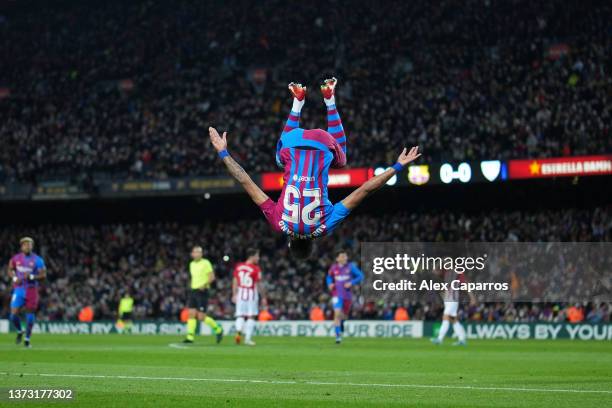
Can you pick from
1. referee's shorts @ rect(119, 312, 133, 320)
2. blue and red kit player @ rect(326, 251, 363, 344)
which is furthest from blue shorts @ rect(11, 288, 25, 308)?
referee's shorts @ rect(119, 312, 133, 320)

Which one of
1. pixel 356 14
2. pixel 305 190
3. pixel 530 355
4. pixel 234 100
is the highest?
pixel 356 14

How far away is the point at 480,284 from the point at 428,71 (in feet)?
38.5

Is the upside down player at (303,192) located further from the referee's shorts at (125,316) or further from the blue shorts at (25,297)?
the referee's shorts at (125,316)

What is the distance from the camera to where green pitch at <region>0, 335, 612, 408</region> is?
11.9 m

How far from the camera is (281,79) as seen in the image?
162 feet

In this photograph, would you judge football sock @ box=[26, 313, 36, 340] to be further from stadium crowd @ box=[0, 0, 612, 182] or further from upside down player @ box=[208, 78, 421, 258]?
stadium crowd @ box=[0, 0, 612, 182]

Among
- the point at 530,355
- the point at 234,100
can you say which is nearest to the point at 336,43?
the point at 234,100

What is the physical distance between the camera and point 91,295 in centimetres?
4612

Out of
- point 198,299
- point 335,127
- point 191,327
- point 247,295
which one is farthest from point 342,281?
point 335,127

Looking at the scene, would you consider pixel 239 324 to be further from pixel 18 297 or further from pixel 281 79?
pixel 281 79

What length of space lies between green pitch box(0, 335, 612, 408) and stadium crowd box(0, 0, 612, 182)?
17.5m

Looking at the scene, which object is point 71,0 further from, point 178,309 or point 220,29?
point 178,309

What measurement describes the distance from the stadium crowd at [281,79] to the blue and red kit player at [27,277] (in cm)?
1906

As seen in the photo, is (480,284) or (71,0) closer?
(480,284)
